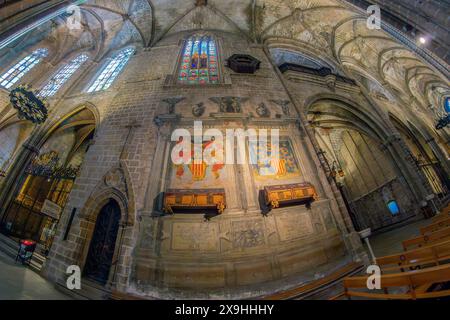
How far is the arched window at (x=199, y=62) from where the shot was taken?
26.2 ft

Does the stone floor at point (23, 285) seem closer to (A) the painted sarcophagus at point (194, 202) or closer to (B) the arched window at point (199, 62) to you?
(A) the painted sarcophagus at point (194, 202)

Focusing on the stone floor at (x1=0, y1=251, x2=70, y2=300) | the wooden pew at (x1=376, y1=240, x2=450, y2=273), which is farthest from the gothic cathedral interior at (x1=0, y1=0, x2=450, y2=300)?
the stone floor at (x1=0, y1=251, x2=70, y2=300)

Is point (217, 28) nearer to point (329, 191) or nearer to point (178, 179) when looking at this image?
point (178, 179)

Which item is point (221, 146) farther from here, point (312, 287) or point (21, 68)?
point (21, 68)

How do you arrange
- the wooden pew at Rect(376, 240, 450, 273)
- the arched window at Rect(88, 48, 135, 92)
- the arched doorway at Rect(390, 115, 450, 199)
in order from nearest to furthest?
the wooden pew at Rect(376, 240, 450, 273) < the arched window at Rect(88, 48, 135, 92) < the arched doorway at Rect(390, 115, 450, 199)

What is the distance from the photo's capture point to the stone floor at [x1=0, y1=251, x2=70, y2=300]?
3049mm

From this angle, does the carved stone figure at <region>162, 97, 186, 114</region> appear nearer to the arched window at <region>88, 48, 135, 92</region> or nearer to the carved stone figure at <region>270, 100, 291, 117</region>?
the carved stone figure at <region>270, 100, 291, 117</region>

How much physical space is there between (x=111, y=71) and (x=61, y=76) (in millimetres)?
3695

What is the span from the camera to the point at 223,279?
407 centimetres

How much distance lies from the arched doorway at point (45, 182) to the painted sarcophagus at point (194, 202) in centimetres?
734

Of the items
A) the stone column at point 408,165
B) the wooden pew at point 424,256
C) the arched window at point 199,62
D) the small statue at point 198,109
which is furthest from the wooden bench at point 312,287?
the arched window at point 199,62

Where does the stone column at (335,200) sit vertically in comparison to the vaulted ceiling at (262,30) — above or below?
below

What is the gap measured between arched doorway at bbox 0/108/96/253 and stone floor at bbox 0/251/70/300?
13.1ft
